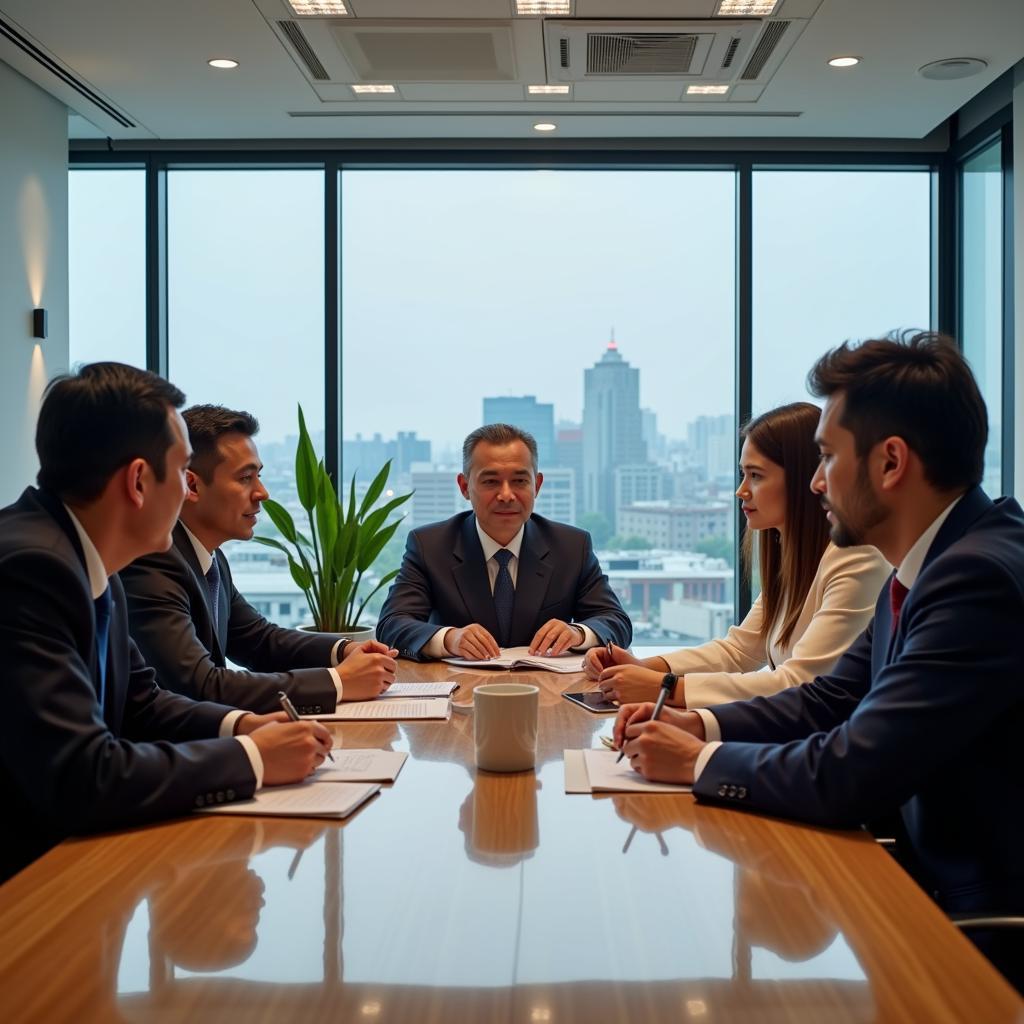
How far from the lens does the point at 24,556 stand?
153 cm

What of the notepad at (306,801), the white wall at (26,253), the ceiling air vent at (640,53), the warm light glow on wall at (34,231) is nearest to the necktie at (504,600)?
the notepad at (306,801)

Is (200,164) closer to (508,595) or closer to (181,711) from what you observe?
(508,595)

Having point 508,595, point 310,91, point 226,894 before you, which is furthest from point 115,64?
point 226,894

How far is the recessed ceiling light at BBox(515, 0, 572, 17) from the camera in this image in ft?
13.1

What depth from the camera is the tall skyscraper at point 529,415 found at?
20.1ft

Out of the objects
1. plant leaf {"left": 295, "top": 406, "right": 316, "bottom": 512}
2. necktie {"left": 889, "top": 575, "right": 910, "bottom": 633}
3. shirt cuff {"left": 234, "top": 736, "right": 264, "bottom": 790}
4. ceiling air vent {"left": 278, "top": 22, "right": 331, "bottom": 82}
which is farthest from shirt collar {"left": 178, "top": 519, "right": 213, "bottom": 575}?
ceiling air vent {"left": 278, "top": 22, "right": 331, "bottom": 82}

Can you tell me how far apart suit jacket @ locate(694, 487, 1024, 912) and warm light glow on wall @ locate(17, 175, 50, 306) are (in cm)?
459

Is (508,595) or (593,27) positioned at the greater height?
(593,27)

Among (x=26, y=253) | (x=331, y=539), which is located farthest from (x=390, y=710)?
(x=26, y=253)

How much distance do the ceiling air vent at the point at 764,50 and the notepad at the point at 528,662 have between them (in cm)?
267

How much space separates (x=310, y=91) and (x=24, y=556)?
3.98m

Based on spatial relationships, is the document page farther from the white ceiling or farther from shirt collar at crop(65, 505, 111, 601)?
the white ceiling

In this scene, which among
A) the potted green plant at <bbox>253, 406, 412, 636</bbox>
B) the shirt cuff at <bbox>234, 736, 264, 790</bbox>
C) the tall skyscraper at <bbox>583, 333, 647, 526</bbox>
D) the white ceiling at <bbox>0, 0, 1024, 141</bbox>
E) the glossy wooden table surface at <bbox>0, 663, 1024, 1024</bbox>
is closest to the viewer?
the glossy wooden table surface at <bbox>0, 663, 1024, 1024</bbox>

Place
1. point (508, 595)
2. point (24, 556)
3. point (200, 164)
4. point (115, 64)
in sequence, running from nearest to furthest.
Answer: point (24, 556)
point (508, 595)
point (115, 64)
point (200, 164)
